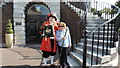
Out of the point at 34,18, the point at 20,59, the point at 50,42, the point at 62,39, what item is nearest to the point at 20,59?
the point at 20,59

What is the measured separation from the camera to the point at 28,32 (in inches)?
351

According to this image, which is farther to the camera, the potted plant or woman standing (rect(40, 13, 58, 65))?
the potted plant

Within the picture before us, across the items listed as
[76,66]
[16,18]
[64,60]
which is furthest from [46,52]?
[16,18]

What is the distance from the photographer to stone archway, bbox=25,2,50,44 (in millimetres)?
8719

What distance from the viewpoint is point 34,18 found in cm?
886

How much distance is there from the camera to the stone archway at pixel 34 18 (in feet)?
28.6

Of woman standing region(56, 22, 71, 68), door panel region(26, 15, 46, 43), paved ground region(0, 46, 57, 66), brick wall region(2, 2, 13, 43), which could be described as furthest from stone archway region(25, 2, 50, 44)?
woman standing region(56, 22, 71, 68)

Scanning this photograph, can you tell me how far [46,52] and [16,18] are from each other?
5450 millimetres

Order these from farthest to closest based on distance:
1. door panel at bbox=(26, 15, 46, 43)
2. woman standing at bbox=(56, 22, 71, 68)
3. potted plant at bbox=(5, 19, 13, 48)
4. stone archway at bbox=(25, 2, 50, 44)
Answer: door panel at bbox=(26, 15, 46, 43) < stone archway at bbox=(25, 2, 50, 44) < potted plant at bbox=(5, 19, 13, 48) < woman standing at bbox=(56, 22, 71, 68)

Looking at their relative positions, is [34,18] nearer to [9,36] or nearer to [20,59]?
[9,36]

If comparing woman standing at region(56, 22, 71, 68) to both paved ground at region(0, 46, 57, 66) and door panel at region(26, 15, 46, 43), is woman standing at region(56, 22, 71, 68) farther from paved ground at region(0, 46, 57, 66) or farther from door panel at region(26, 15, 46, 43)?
door panel at region(26, 15, 46, 43)

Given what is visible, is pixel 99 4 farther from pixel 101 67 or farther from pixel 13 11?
pixel 13 11

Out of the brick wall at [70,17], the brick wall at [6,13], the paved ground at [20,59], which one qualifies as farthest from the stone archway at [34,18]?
the paved ground at [20,59]

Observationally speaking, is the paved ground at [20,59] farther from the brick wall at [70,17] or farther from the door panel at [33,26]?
the door panel at [33,26]
